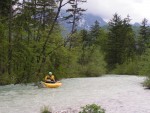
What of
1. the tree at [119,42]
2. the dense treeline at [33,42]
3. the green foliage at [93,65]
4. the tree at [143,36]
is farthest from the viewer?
the tree at [143,36]

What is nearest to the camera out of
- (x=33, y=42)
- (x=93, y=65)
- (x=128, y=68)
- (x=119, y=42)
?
(x=33, y=42)

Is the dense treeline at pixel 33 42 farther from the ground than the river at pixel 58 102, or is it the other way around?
the dense treeline at pixel 33 42

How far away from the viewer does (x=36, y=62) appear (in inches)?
1223

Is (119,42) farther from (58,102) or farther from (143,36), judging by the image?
(58,102)

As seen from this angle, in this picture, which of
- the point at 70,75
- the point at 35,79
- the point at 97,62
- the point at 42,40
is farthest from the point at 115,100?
the point at 97,62

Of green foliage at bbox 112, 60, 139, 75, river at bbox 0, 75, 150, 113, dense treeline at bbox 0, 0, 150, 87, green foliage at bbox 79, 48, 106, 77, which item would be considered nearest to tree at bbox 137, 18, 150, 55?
green foliage at bbox 112, 60, 139, 75

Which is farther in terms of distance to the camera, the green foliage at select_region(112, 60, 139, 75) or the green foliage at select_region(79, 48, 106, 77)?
the green foliage at select_region(112, 60, 139, 75)

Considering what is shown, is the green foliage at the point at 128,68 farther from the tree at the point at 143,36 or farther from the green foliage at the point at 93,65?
the tree at the point at 143,36

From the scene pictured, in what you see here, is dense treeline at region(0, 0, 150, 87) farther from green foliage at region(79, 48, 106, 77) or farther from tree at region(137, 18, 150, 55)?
tree at region(137, 18, 150, 55)

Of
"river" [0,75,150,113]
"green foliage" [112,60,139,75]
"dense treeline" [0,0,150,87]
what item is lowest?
"river" [0,75,150,113]

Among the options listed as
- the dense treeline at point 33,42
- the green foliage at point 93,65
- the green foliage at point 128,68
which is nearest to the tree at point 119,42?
the green foliage at point 128,68

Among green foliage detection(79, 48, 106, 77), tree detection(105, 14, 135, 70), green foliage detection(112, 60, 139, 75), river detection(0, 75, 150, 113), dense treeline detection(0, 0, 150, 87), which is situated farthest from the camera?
tree detection(105, 14, 135, 70)

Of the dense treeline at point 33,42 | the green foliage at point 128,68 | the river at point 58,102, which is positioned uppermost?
the dense treeline at point 33,42

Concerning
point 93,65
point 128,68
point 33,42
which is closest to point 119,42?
point 128,68
